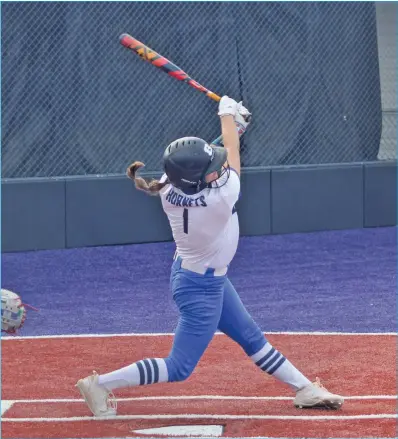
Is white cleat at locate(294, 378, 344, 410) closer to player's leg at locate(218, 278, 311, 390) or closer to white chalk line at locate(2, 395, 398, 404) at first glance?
player's leg at locate(218, 278, 311, 390)

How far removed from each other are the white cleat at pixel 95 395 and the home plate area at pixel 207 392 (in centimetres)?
5

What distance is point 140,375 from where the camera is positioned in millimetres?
5676

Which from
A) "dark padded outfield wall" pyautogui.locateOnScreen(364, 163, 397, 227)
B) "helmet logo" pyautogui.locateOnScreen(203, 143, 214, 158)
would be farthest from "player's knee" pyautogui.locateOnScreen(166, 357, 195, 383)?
"dark padded outfield wall" pyautogui.locateOnScreen(364, 163, 397, 227)

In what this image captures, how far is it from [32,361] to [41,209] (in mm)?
4496

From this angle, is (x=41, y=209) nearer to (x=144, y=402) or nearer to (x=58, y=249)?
(x=58, y=249)

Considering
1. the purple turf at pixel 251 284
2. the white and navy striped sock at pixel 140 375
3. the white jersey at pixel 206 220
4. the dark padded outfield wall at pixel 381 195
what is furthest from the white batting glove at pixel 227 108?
the dark padded outfield wall at pixel 381 195

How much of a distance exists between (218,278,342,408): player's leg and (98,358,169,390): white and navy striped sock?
0.46m

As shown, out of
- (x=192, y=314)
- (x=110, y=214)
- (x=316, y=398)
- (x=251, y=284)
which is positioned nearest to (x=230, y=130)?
(x=192, y=314)

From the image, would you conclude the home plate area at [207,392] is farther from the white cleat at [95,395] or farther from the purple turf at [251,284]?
the purple turf at [251,284]

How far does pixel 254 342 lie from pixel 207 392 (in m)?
0.65

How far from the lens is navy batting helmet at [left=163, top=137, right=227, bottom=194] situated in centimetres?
549

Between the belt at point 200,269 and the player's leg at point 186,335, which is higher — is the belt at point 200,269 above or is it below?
above

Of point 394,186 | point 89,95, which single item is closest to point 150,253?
point 89,95

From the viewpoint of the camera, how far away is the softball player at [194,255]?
555 cm
